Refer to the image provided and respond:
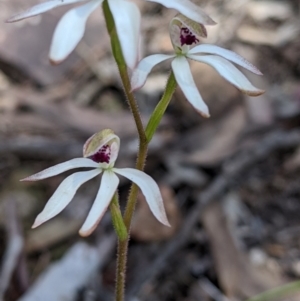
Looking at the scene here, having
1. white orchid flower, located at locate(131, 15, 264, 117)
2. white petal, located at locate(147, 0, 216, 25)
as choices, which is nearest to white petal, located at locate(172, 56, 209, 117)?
white orchid flower, located at locate(131, 15, 264, 117)

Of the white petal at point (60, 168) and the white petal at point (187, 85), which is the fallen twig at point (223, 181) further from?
the white petal at point (187, 85)

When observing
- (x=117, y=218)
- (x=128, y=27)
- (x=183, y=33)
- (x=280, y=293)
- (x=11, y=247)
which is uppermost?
(x=128, y=27)

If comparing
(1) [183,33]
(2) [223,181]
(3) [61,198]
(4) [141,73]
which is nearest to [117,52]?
(4) [141,73]

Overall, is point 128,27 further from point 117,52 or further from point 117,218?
point 117,218

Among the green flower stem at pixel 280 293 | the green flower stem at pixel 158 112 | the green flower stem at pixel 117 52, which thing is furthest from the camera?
the green flower stem at pixel 280 293

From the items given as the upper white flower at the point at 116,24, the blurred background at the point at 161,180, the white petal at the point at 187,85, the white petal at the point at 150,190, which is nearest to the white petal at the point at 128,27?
the upper white flower at the point at 116,24

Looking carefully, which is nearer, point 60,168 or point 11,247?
point 60,168

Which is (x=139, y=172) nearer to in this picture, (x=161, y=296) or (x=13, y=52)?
(x=161, y=296)
